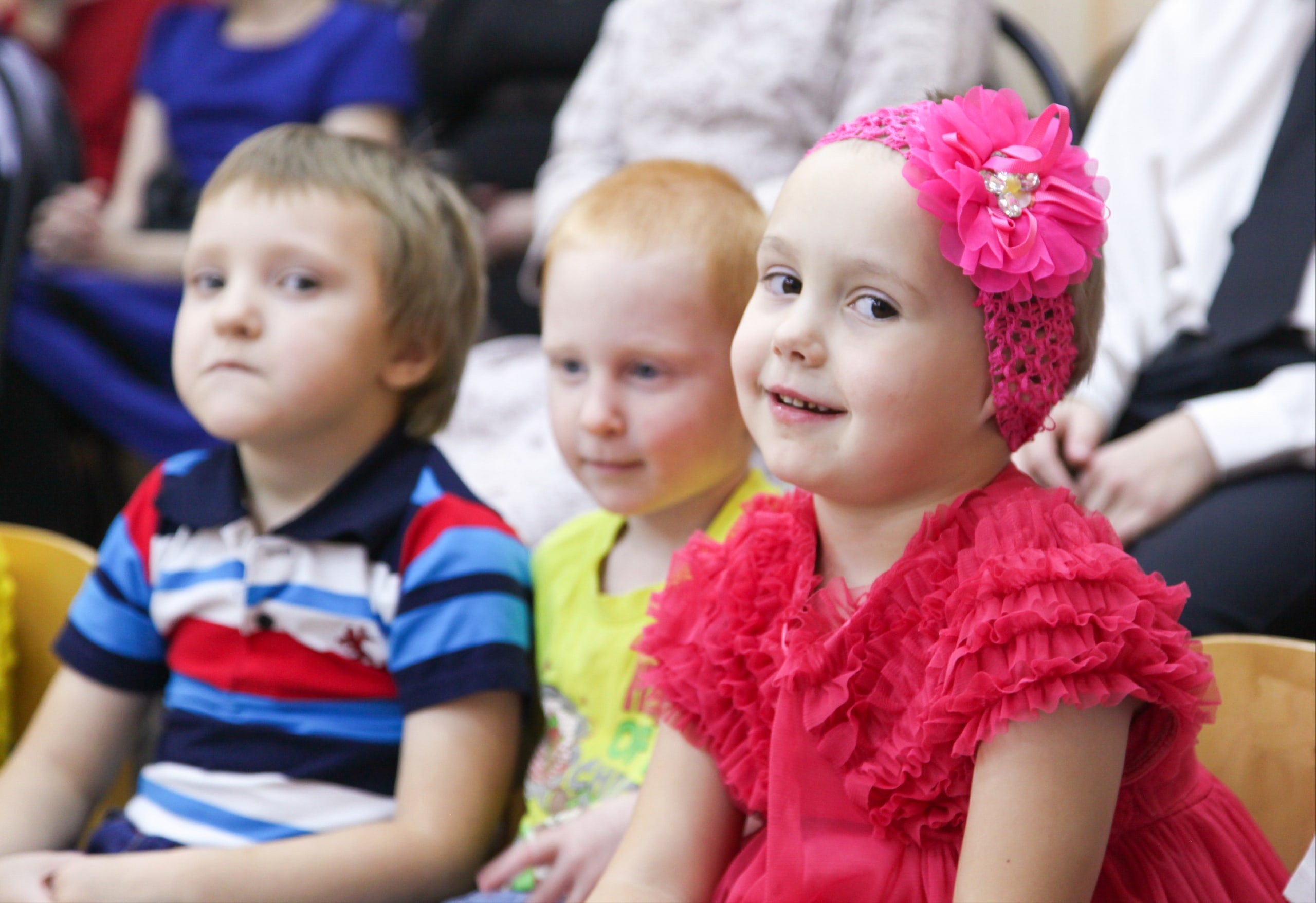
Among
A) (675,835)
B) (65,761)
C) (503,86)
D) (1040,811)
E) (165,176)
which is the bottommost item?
(65,761)

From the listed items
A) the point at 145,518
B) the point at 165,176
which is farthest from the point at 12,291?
the point at 145,518

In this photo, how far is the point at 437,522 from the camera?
3.56 feet

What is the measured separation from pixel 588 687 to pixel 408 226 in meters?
0.46

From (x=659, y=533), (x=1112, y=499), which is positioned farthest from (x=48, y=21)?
(x=1112, y=499)

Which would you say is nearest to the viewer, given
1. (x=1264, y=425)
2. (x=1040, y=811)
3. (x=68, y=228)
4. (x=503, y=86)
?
(x=1040, y=811)

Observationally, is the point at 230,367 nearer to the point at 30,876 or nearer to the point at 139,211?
the point at 30,876

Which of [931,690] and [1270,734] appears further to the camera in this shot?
[1270,734]

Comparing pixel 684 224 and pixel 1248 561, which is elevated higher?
pixel 684 224

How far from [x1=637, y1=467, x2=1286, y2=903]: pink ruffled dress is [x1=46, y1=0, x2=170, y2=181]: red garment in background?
2269 mm

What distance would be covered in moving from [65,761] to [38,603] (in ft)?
0.99

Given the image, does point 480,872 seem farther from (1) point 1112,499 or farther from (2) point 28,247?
(2) point 28,247

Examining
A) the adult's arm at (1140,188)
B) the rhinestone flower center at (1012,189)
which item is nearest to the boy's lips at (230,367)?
the rhinestone flower center at (1012,189)

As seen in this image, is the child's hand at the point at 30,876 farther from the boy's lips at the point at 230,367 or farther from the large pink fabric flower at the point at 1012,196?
the large pink fabric flower at the point at 1012,196

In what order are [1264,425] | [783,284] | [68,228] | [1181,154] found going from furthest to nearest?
[68,228] < [1181,154] < [1264,425] < [783,284]
